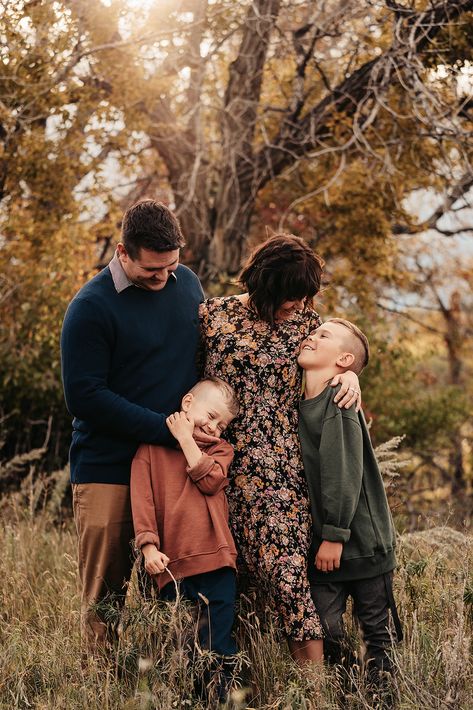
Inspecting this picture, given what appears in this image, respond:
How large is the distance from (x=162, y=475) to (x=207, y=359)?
0.51m

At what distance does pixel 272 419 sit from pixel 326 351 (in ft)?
1.11

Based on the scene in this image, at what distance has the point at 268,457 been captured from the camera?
3119 millimetres

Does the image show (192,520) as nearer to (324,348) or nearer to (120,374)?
(120,374)

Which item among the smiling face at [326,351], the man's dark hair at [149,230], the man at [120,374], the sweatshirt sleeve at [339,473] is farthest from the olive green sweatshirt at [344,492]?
the man's dark hair at [149,230]

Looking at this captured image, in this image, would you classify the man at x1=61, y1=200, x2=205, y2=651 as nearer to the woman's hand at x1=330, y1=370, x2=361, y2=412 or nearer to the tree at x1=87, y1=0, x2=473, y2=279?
the woman's hand at x1=330, y1=370, x2=361, y2=412

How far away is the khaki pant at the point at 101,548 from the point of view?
3.17 metres

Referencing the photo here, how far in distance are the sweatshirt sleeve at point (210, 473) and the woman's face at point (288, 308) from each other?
61 centimetres

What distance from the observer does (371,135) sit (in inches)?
309

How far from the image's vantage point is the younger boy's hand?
3.03 meters

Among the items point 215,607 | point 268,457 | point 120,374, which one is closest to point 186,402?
point 120,374

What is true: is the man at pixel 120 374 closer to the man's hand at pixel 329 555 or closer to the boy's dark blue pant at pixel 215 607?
the boy's dark blue pant at pixel 215 607

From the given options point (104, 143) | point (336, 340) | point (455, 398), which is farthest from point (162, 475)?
point (455, 398)

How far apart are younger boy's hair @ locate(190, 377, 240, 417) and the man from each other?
0.11m

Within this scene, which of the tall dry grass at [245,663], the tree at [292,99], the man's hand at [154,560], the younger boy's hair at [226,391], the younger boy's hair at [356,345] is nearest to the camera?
the tall dry grass at [245,663]
